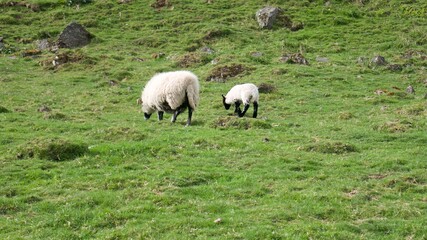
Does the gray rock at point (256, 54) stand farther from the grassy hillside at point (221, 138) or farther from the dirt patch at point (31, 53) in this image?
the dirt patch at point (31, 53)

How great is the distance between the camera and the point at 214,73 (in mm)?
36188

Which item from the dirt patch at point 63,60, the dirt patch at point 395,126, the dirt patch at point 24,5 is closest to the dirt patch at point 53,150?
the dirt patch at point 395,126

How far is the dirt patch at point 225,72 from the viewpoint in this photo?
118 ft

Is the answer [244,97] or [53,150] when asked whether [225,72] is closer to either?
[244,97]

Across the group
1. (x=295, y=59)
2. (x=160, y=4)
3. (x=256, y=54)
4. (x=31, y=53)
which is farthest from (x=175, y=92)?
(x=160, y=4)

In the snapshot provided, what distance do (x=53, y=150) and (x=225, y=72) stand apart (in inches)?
770

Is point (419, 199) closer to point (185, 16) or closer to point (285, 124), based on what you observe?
point (285, 124)

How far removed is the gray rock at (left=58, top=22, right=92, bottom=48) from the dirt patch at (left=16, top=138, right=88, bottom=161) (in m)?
27.5

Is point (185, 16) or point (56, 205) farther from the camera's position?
point (185, 16)

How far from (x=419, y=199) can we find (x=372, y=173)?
241 cm

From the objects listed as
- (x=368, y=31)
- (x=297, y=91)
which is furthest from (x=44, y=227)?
Answer: (x=368, y=31)

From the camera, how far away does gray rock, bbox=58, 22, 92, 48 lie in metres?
44.8

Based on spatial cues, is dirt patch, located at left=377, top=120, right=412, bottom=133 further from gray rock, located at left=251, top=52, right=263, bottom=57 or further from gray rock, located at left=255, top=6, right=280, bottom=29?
gray rock, located at left=255, top=6, right=280, bottom=29

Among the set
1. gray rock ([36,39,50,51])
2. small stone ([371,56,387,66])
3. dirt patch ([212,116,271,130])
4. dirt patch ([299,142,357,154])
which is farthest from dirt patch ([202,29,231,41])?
dirt patch ([299,142,357,154])
